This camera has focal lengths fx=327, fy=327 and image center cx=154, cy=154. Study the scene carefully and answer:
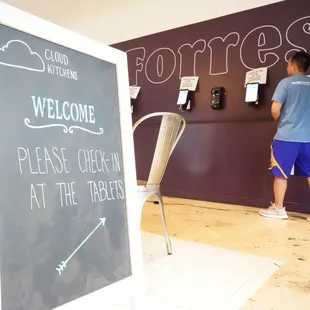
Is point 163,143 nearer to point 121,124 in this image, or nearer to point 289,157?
point 121,124

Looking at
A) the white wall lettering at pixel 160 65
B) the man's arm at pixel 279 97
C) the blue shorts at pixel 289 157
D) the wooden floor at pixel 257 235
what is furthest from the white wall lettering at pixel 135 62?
the blue shorts at pixel 289 157

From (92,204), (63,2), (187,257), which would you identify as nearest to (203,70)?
(63,2)

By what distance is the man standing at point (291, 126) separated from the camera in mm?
2666

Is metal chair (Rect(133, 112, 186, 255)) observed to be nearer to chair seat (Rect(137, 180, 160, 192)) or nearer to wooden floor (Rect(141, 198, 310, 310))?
chair seat (Rect(137, 180, 160, 192))

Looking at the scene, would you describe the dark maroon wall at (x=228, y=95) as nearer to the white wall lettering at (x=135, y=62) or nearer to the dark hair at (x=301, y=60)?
the white wall lettering at (x=135, y=62)

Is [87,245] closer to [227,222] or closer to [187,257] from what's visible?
[187,257]

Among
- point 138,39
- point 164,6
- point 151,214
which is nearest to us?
point 151,214

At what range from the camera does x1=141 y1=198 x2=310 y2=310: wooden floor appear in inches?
54.6

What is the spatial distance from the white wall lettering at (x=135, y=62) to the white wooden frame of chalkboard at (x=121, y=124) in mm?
2944

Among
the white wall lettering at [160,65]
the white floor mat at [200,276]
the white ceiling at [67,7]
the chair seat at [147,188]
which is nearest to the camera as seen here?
the white floor mat at [200,276]

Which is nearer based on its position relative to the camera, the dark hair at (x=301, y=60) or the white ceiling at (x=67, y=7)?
the dark hair at (x=301, y=60)

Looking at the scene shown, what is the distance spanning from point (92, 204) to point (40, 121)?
28cm

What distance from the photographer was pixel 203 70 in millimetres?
3447

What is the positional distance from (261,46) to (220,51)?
0.42 metres
